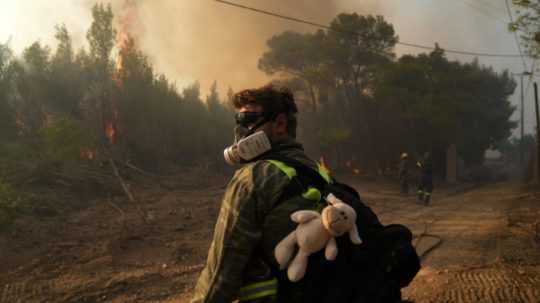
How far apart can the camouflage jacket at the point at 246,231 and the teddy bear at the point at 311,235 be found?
0.05 metres

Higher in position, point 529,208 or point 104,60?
point 104,60

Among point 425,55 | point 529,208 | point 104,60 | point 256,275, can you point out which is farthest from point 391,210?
point 425,55

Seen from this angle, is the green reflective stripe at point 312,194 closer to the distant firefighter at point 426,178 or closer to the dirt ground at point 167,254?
the dirt ground at point 167,254

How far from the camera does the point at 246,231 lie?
5.40 ft

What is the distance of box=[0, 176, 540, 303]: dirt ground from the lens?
5.28 metres

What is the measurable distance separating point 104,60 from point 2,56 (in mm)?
4696

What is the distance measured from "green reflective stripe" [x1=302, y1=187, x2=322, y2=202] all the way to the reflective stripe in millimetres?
327

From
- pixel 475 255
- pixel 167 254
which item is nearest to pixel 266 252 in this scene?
pixel 475 255

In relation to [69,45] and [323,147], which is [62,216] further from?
[323,147]

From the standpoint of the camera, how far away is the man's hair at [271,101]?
1921 mm

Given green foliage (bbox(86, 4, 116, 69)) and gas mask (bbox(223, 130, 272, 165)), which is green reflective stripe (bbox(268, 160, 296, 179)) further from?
green foliage (bbox(86, 4, 116, 69))

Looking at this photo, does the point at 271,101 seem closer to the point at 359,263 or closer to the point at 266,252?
the point at 266,252

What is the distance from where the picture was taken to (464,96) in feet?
97.6

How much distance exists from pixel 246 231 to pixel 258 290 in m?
0.22
